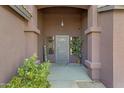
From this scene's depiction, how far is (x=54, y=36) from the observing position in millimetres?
16500

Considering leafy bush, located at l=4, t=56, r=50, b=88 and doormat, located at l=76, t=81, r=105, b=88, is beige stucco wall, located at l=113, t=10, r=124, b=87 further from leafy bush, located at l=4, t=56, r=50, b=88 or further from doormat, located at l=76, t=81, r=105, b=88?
leafy bush, located at l=4, t=56, r=50, b=88

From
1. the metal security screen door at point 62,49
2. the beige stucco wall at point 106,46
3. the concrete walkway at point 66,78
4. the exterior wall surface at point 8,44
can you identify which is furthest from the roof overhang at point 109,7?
the metal security screen door at point 62,49

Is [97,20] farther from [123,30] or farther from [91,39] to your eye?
[123,30]

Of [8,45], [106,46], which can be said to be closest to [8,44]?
[8,45]

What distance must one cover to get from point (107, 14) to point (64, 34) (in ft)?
28.6

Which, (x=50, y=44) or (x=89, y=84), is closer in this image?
(x=89, y=84)

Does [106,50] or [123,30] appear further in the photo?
[106,50]

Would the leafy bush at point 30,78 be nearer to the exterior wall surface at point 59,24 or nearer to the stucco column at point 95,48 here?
the stucco column at point 95,48

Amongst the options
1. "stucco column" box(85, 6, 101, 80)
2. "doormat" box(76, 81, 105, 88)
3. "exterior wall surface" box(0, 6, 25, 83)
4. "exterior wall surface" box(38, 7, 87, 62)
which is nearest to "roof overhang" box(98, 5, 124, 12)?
"stucco column" box(85, 6, 101, 80)

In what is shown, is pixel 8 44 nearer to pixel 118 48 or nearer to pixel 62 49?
pixel 118 48

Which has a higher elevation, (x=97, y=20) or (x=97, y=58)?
(x=97, y=20)

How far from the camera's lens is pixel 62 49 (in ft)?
54.5

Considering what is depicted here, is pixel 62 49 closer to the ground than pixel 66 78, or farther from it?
farther from it
